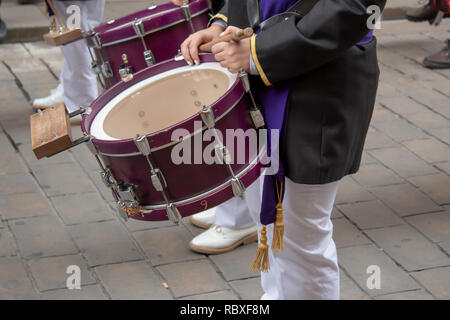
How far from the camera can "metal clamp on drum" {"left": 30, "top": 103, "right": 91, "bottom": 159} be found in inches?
82.4

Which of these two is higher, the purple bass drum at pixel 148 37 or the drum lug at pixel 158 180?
the purple bass drum at pixel 148 37

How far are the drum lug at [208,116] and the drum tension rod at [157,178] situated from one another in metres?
0.18

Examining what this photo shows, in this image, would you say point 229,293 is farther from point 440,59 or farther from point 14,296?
point 440,59

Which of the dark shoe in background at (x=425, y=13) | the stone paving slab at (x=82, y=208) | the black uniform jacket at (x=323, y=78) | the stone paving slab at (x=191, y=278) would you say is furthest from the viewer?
the dark shoe in background at (x=425, y=13)

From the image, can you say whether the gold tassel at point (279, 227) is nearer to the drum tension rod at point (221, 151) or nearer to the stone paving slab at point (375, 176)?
the drum tension rod at point (221, 151)

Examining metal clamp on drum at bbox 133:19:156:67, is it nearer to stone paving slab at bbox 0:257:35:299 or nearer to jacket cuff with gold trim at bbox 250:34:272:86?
jacket cuff with gold trim at bbox 250:34:272:86

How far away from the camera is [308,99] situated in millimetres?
2107

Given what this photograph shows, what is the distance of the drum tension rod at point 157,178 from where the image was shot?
2057 millimetres

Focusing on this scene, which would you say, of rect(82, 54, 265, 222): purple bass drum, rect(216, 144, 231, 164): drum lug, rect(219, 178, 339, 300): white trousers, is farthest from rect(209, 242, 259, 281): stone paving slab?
rect(216, 144, 231, 164): drum lug

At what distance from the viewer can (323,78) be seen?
2.10m

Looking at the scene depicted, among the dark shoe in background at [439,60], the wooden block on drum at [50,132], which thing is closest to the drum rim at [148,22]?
the wooden block on drum at [50,132]

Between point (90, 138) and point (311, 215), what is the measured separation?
758mm

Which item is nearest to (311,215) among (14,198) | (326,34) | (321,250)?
(321,250)

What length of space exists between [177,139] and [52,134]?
1.29 ft
